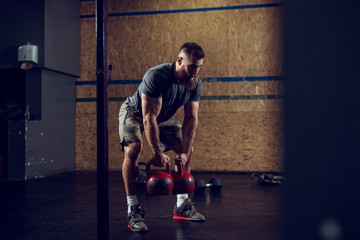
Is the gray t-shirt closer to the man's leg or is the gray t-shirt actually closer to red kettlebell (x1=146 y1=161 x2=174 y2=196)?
the man's leg

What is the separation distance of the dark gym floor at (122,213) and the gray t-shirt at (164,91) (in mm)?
885

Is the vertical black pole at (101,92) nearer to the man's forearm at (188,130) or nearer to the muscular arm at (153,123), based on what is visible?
the muscular arm at (153,123)

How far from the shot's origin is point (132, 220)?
290 cm

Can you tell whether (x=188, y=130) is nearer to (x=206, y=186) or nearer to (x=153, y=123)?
(x=153, y=123)

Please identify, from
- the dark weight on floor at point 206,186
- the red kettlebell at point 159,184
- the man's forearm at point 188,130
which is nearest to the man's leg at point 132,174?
the red kettlebell at point 159,184

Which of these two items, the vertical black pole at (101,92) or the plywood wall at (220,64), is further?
the plywood wall at (220,64)

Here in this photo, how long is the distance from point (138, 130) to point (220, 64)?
156 inches

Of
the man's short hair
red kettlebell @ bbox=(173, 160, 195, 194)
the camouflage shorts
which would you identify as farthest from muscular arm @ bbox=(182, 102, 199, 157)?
the man's short hair

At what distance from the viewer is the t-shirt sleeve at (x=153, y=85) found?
284cm

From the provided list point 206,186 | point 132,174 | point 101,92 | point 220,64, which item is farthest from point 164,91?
point 220,64

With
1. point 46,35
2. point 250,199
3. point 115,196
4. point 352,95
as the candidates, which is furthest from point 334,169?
point 46,35

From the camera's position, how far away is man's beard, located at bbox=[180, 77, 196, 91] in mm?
2953

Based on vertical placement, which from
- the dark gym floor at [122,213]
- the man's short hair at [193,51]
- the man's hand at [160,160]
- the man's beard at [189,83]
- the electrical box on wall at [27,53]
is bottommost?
the dark gym floor at [122,213]

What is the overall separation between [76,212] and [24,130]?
2738 millimetres
